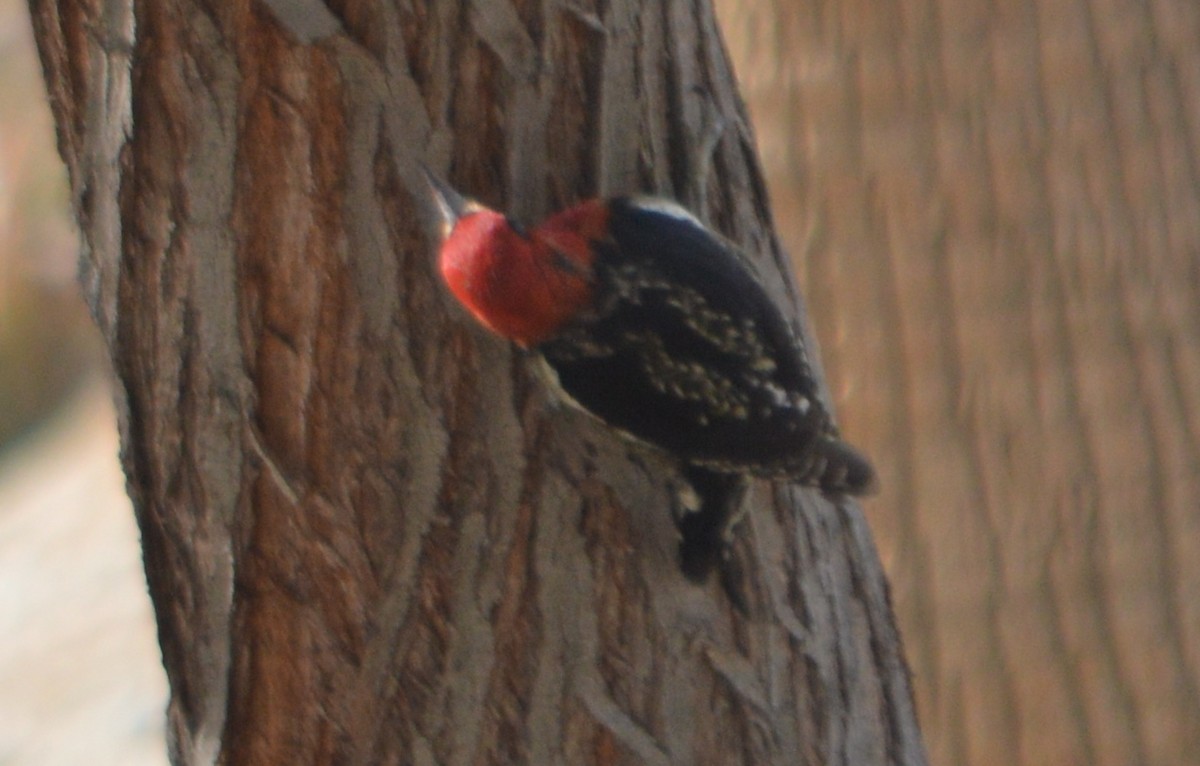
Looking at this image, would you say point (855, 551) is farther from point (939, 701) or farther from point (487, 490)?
point (939, 701)

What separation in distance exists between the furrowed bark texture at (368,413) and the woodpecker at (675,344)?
5 centimetres

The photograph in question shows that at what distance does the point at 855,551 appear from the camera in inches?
62.7

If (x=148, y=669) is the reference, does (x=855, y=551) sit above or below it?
above

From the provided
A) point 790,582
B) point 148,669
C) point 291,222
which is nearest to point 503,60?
point 291,222

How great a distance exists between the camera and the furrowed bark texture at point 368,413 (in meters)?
1.29

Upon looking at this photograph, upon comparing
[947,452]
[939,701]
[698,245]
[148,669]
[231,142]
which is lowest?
[148,669]

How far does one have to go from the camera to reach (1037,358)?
7.79 ft

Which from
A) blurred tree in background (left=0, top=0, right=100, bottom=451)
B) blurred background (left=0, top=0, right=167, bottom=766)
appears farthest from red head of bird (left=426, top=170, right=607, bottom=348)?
blurred tree in background (left=0, top=0, right=100, bottom=451)

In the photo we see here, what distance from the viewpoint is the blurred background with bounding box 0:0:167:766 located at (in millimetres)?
5715

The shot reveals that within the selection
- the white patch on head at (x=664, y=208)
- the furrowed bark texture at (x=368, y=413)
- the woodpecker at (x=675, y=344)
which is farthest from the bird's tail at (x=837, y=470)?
the white patch on head at (x=664, y=208)

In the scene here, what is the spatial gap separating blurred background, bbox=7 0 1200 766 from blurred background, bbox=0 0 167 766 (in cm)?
208

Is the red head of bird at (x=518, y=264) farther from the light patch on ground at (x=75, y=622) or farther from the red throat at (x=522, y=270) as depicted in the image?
the light patch on ground at (x=75, y=622)

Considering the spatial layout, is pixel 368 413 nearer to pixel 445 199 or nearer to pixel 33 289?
pixel 445 199

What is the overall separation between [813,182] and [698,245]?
47.1 inches
